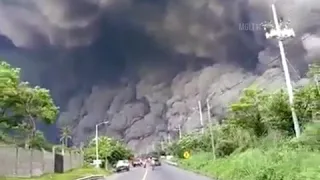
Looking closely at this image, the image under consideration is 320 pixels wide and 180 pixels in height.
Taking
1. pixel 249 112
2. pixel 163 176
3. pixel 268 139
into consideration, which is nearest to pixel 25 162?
pixel 163 176

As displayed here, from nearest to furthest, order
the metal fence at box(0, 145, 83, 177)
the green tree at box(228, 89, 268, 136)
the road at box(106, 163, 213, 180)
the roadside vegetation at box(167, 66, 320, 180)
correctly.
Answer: the roadside vegetation at box(167, 66, 320, 180), the road at box(106, 163, 213, 180), the metal fence at box(0, 145, 83, 177), the green tree at box(228, 89, 268, 136)

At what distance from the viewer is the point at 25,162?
40.8m

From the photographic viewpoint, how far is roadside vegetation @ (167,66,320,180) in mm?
18141

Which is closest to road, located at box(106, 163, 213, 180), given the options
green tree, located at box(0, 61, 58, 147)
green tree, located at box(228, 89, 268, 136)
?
green tree, located at box(228, 89, 268, 136)

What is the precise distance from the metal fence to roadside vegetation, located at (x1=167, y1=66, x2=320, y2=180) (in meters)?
16.3

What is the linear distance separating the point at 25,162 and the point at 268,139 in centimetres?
2207

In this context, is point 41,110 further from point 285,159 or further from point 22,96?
point 285,159

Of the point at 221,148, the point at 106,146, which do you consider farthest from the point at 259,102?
the point at 106,146

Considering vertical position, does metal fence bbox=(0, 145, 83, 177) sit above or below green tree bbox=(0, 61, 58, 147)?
below

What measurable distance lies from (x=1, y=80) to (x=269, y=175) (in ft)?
124

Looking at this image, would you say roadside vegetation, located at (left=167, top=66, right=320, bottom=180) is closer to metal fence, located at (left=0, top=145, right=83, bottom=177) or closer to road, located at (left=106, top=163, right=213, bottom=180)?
road, located at (left=106, top=163, right=213, bottom=180)

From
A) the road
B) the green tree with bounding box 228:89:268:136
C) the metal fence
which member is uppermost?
the green tree with bounding box 228:89:268:136

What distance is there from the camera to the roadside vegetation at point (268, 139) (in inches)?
714

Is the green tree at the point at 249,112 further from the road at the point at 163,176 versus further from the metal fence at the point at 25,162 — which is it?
the metal fence at the point at 25,162
